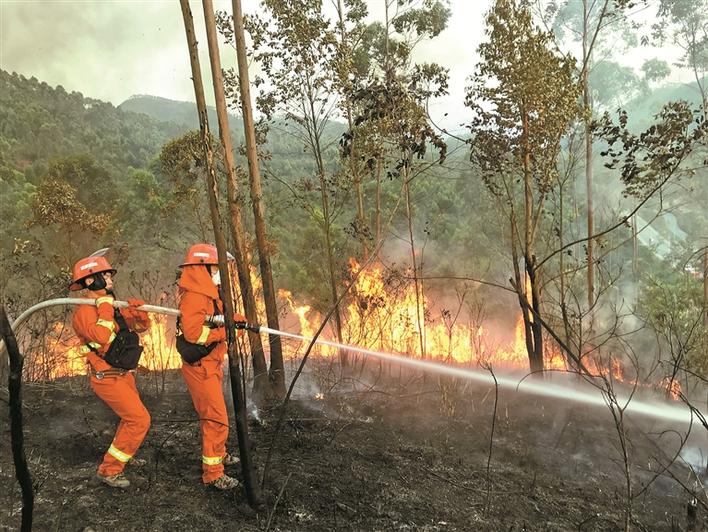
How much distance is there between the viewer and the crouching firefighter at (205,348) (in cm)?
434

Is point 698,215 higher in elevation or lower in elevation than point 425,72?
lower

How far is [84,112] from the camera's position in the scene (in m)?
43.5

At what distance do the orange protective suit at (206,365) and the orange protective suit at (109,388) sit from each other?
0.56 metres

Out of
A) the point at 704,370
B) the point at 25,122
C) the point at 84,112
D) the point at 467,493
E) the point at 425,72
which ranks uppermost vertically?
the point at 84,112

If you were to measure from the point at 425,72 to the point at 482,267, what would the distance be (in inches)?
841

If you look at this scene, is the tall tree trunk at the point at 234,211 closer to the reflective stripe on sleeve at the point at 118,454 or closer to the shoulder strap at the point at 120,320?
the shoulder strap at the point at 120,320

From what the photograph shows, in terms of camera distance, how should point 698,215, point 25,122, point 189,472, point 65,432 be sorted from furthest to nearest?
point 698,215
point 25,122
point 65,432
point 189,472

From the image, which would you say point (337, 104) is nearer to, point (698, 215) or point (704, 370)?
point (704, 370)

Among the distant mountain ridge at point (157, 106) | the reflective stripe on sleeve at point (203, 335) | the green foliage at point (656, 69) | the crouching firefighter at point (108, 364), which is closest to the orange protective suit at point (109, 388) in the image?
the crouching firefighter at point (108, 364)

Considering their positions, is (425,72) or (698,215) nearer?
(425,72)

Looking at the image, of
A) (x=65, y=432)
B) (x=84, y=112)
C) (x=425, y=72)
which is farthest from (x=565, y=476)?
(x=84, y=112)

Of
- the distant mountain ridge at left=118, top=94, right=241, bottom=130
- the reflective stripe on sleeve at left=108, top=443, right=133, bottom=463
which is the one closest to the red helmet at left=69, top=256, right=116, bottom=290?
the reflective stripe on sleeve at left=108, top=443, right=133, bottom=463

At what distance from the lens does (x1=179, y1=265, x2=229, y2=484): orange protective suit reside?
4.33m

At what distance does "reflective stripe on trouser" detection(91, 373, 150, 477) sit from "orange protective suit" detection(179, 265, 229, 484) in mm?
559
